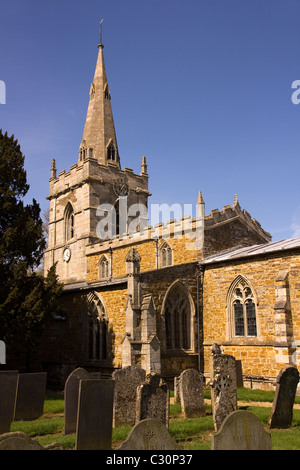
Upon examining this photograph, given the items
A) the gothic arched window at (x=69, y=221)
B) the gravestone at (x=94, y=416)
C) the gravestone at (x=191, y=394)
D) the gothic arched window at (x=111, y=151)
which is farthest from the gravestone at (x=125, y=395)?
the gothic arched window at (x=111, y=151)

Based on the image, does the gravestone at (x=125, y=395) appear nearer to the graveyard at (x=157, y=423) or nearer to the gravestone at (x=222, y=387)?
the graveyard at (x=157, y=423)

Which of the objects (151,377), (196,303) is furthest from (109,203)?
(151,377)

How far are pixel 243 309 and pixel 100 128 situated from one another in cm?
2141

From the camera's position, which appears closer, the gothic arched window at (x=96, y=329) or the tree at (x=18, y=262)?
the tree at (x=18, y=262)

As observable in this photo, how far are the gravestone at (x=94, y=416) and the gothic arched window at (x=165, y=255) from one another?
15.5 m

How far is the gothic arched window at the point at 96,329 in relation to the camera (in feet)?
64.7

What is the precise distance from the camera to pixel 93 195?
104ft

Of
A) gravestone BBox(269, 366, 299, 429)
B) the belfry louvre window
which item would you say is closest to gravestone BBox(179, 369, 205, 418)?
gravestone BBox(269, 366, 299, 429)

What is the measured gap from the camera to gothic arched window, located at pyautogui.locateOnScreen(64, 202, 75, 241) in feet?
110

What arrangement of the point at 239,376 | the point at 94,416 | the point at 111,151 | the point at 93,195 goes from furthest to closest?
the point at 111,151 → the point at 93,195 → the point at 239,376 → the point at 94,416

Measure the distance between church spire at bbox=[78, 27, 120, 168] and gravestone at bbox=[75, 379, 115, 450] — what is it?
1046 inches

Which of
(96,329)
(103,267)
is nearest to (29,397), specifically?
(96,329)

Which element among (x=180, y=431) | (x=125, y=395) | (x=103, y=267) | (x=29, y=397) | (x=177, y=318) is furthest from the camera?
(x=103, y=267)

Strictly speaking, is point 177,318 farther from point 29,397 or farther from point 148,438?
point 148,438
